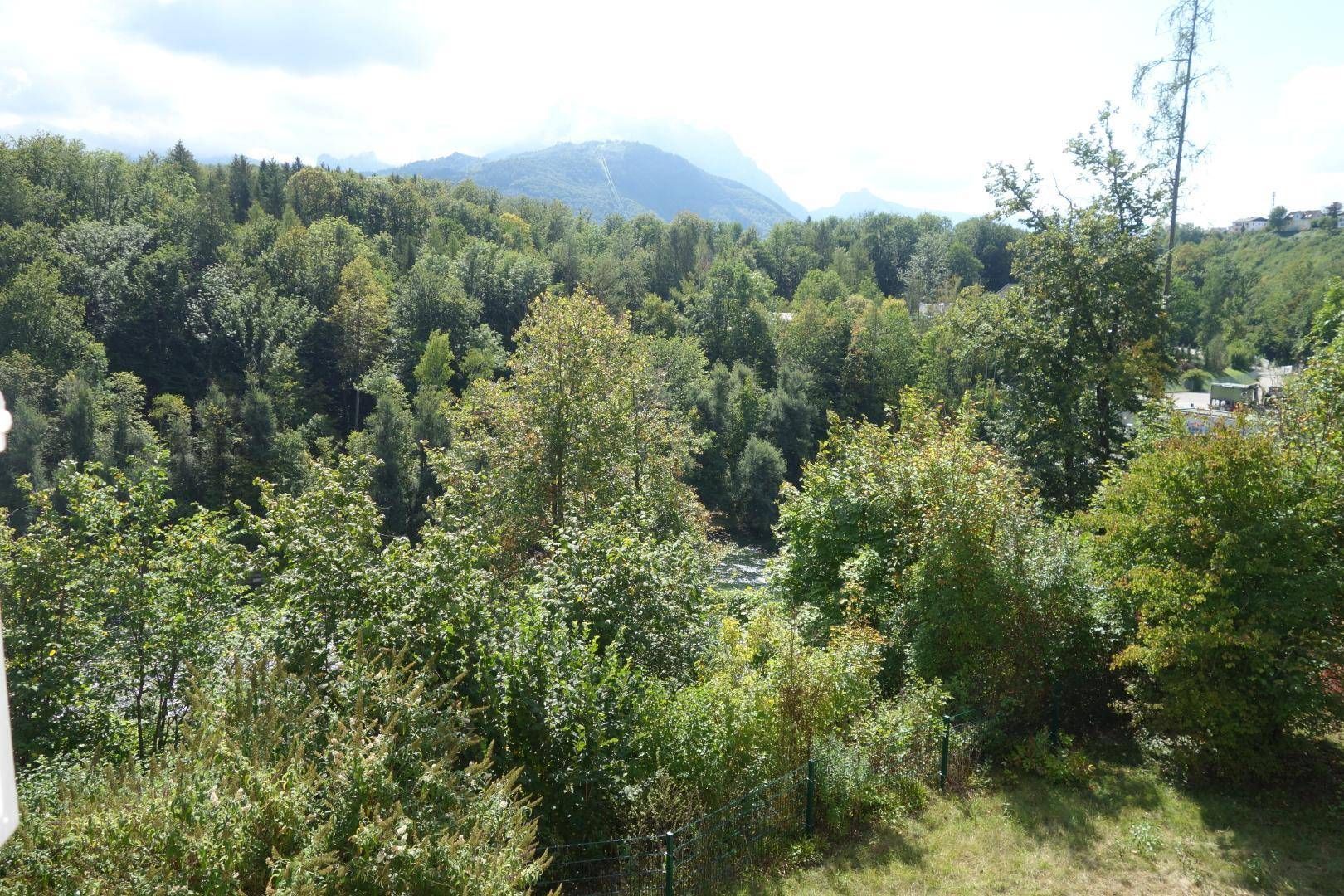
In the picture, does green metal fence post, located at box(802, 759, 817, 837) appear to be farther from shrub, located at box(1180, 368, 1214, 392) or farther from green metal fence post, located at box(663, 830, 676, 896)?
shrub, located at box(1180, 368, 1214, 392)

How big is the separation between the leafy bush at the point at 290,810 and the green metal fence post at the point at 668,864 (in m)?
1.60

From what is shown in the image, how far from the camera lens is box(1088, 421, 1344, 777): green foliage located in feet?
31.1

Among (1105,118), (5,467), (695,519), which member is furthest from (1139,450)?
(5,467)

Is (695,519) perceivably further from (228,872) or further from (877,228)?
Result: (877,228)

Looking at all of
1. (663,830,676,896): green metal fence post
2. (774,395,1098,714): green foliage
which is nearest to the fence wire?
(663,830,676,896): green metal fence post

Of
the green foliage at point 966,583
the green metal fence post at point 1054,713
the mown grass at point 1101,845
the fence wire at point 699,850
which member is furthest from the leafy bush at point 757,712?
the green metal fence post at point 1054,713

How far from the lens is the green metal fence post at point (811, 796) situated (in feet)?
30.1

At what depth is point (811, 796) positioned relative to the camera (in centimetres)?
927

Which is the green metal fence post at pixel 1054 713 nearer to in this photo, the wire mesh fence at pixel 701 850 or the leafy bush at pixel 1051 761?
the leafy bush at pixel 1051 761

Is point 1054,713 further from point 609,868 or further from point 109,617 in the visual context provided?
point 109,617

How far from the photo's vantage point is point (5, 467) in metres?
34.8

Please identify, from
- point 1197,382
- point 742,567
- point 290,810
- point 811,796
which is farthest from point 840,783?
point 1197,382

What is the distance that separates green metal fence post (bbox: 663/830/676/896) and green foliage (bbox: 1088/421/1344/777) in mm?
6373

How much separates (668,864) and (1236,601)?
7.57 metres
